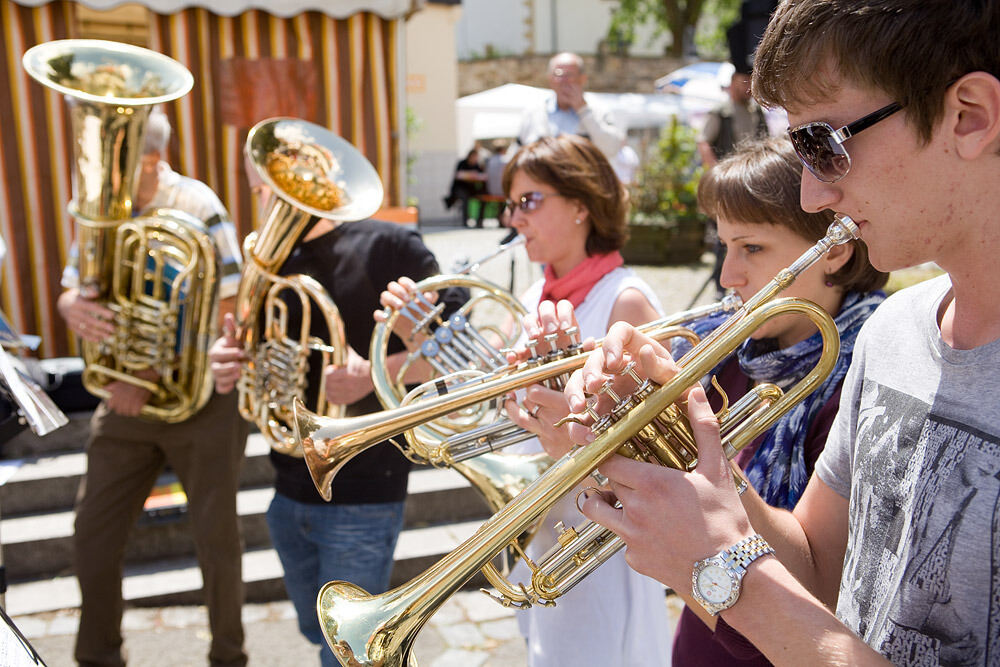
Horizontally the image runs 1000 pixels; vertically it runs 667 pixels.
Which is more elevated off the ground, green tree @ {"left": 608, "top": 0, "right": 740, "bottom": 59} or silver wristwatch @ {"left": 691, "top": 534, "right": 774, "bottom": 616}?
green tree @ {"left": 608, "top": 0, "right": 740, "bottom": 59}

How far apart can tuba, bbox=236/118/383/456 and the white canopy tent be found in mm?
15239

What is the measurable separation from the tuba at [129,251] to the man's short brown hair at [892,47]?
8.59 ft

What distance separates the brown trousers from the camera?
3.19m

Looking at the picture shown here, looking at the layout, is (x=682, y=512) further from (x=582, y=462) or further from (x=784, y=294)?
(x=784, y=294)

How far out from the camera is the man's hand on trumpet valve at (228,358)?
273 cm

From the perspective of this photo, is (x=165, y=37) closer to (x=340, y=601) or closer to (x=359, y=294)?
(x=359, y=294)

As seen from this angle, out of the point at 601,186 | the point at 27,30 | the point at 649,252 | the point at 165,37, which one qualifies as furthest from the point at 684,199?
the point at 601,186

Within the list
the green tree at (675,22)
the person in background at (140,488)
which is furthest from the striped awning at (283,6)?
the green tree at (675,22)

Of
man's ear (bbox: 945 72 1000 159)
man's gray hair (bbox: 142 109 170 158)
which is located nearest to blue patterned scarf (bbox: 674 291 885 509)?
man's ear (bbox: 945 72 1000 159)

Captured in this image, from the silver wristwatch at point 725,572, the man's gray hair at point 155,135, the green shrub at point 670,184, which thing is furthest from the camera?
the green shrub at point 670,184

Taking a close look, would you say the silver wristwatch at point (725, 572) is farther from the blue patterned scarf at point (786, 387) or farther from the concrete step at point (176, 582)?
the concrete step at point (176, 582)

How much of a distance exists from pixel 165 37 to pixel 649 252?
6.92m

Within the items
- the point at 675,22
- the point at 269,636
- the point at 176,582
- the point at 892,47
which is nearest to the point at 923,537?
the point at 892,47

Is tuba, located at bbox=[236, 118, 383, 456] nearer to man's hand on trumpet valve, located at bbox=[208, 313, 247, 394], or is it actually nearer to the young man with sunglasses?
man's hand on trumpet valve, located at bbox=[208, 313, 247, 394]
